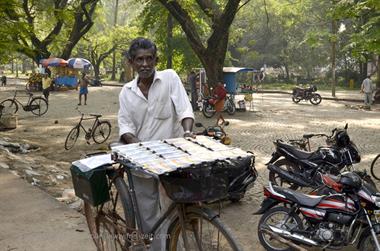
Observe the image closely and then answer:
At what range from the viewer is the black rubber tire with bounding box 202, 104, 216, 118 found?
59.1 feet

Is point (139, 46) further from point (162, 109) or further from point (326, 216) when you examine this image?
point (326, 216)

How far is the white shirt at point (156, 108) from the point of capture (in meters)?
3.42

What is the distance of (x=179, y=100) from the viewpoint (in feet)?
11.2

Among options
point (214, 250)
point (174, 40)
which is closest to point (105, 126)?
point (214, 250)

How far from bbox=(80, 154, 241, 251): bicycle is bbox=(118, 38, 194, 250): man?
0.37 meters

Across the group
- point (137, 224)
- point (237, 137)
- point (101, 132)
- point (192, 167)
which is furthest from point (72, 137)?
point (192, 167)

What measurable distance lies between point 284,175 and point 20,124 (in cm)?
1249

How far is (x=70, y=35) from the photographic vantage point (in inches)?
1308

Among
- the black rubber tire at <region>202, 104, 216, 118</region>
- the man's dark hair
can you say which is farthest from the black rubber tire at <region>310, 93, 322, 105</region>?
the man's dark hair

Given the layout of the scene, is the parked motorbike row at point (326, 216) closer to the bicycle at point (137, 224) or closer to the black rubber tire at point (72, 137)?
the bicycle at point (137, 224)

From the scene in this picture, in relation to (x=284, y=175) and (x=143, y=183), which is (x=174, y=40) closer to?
(x=284, y=175)

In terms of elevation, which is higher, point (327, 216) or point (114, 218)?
point (114, 218)

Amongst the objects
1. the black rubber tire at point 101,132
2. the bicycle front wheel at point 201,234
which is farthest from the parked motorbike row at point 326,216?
the black rubber tire at point 101,132

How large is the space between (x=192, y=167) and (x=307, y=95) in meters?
23.9
